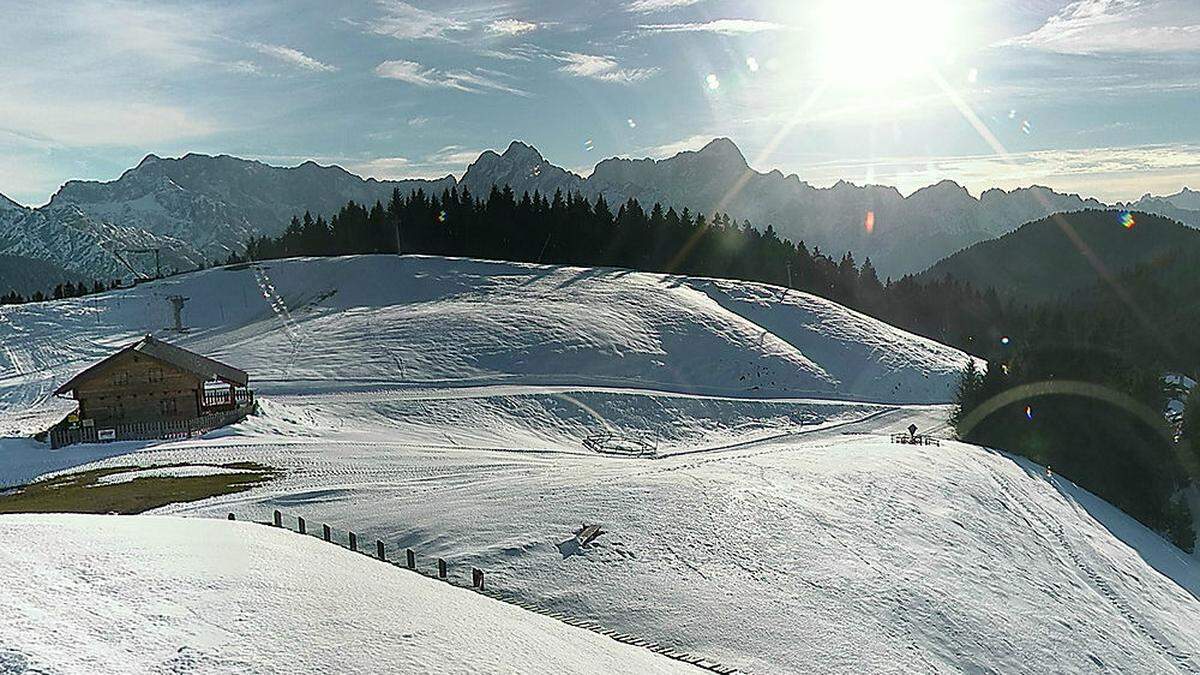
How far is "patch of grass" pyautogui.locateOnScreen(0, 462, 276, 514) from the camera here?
1003 inches

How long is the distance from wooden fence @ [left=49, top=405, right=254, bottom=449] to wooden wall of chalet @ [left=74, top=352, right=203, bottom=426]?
1855 millimetres

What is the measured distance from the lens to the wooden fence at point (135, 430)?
3962 centimetres

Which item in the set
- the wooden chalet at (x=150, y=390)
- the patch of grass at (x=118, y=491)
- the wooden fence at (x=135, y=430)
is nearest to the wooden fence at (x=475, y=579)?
the patch of grass at (x=118, y=491)

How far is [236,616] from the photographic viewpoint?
1242 cm

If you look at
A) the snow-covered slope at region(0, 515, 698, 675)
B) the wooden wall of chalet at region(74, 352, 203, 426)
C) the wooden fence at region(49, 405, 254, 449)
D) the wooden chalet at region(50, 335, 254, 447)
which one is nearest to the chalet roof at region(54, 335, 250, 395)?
the wooden chalet at region(50, 335, 254, 447)

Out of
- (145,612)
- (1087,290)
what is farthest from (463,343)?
(1087,290)

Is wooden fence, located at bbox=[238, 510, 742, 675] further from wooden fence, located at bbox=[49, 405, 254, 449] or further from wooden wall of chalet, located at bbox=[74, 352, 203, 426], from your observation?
wooden wall of chalet, located at bbox=[74, 352, 203, 426]

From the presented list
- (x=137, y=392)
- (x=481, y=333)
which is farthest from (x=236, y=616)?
(x=481, y=333)

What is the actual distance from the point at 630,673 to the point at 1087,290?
559 feet

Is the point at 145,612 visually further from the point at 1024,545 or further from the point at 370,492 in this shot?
the point at 1024,545

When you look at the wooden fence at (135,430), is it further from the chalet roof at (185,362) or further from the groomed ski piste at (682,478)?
the chalet roof at (185,362)

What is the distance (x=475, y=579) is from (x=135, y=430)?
Answer: 3061 centimetres

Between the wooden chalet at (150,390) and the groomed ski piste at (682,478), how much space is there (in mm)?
3021

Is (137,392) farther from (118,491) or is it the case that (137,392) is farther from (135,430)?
(118,491)
